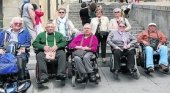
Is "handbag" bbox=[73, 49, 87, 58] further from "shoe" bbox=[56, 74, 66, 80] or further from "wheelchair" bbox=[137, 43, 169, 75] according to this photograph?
"wheelchair" bbox=[137, 43, 169, 75]

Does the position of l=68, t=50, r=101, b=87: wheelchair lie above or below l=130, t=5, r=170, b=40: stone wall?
below

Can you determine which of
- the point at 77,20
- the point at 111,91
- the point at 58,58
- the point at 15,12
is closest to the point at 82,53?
the point at 58,58

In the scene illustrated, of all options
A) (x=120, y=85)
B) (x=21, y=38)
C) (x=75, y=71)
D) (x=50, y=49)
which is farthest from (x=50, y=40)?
(x=120, y=85)

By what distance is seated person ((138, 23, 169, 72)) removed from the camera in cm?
910

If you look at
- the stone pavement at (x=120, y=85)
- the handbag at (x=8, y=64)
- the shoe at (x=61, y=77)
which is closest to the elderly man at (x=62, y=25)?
the stone pavement at (x=120, y=85)

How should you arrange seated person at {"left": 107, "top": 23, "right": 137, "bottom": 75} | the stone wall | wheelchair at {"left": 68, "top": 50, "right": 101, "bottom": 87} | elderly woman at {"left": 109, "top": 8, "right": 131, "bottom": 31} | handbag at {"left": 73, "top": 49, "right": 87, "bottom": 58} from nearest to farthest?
wheelchair at {"left": 68, "top": 50, "right": 101, "bottom": 87}, handbag at {"left": 73, "top": 49, "right": 87, "bottom": 58}, seated person at {"left": 107, "top": 23, "right": 137, "bottom": 75}, elderly woman at {"left": 109, "top": 8, "right": 131, "bottom": 31}, the stone wall

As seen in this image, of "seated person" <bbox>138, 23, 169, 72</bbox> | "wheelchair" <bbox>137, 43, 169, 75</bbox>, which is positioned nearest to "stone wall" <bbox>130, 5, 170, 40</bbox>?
"seated person" <bbox>138, 23, 169, 72</bbox>

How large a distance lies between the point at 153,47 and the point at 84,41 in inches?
68.6

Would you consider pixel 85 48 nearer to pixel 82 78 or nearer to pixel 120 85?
pixel 82 78

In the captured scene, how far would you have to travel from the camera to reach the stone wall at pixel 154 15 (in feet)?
42.3

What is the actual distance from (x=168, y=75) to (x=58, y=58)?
279 cm

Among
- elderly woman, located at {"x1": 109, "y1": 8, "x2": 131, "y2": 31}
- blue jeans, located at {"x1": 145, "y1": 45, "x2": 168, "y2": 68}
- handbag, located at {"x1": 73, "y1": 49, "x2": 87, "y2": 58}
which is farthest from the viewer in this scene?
elderly woman, located at {"x1": 109, "y1": 8, "x2": 131, "y2": 31}

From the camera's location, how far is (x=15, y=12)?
47.4 ft

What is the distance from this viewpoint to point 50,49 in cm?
864
